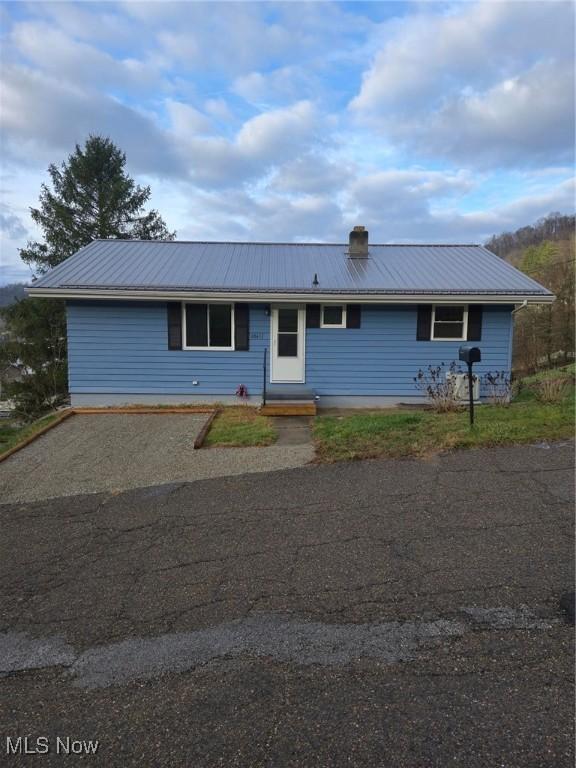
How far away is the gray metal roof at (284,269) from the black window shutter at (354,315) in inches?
17.6

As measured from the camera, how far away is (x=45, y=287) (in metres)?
9.73

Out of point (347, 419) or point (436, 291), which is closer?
point (347, 419)

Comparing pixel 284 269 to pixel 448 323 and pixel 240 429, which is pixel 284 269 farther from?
pixel 240 429

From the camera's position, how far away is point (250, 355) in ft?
34.3

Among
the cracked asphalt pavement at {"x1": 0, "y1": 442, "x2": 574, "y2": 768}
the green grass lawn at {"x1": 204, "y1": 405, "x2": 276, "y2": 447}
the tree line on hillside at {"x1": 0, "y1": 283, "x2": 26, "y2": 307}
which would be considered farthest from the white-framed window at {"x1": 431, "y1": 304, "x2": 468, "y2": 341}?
the tree line on hillside at {"x1": 0, "y1": 283, "x2": 26, "y2": 307}

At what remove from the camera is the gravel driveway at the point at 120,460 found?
227 inches

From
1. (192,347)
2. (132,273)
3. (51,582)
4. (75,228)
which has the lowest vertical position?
(51,582)

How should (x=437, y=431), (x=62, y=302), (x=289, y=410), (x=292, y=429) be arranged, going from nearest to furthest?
(x=437, y=431) → (x=292, y=429) → (x=289, y=410) → (x=62, y=302)

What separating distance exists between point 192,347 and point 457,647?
28.7ft

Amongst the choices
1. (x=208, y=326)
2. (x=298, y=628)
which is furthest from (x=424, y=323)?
(x=298, y=628)

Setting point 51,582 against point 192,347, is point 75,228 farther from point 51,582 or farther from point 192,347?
point 51,582

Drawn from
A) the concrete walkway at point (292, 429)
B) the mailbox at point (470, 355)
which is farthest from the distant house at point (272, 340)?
the mailbox at point (470, 355)

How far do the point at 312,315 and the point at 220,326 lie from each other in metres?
2.06

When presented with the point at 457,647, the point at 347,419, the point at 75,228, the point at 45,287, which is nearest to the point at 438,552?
the point at 457,647
